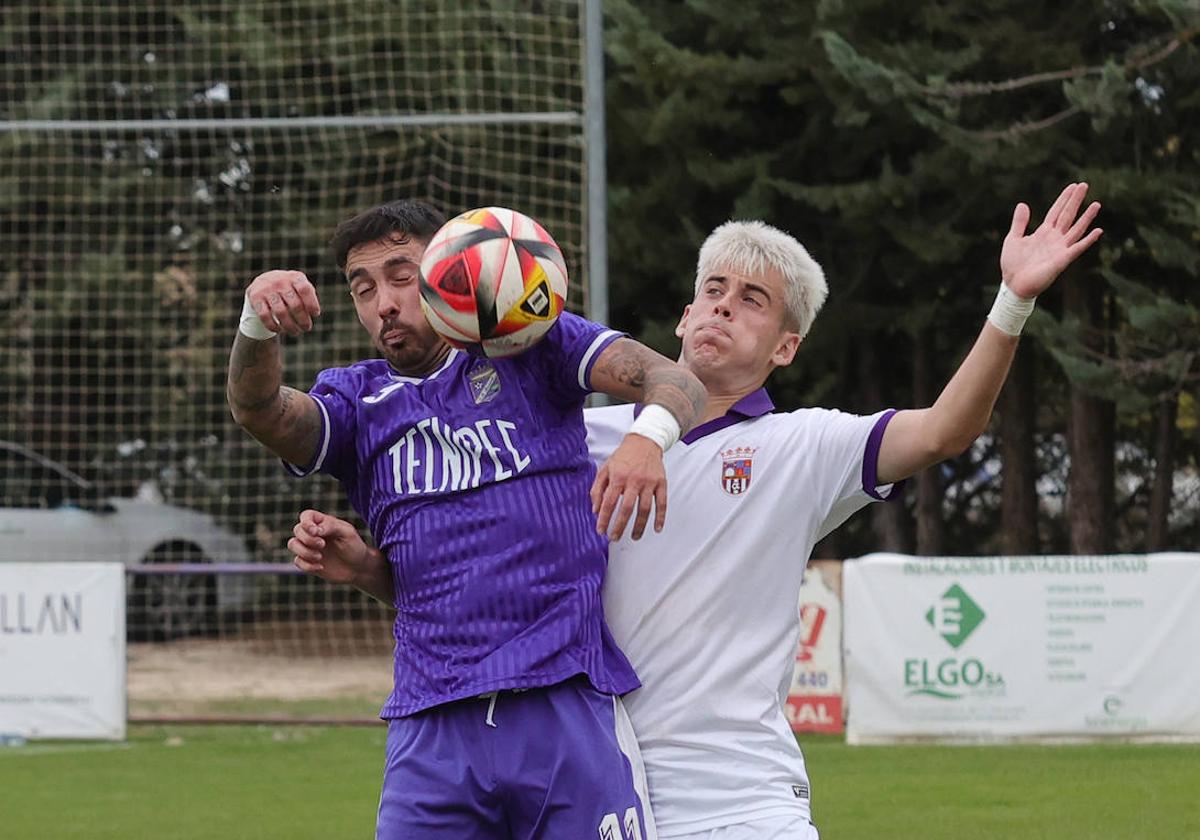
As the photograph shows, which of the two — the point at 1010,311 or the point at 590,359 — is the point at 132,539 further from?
the point at 1010,311

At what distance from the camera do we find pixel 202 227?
18219mm

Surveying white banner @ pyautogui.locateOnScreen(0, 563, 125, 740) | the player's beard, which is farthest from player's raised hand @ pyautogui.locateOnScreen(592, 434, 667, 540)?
white banner @ pyautogui.locateOnScreen(0, 563, 125, 740)

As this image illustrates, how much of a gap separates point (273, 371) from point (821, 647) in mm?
8289

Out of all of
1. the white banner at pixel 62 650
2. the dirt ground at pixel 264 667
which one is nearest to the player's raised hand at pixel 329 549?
the white banner at pixel 62 650

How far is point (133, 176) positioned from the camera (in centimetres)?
1786

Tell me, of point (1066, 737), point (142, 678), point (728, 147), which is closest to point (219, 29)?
point (728, 147)

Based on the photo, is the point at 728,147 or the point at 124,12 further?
the point at 124,12

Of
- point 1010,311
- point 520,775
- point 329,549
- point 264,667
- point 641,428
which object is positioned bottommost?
point 264,667

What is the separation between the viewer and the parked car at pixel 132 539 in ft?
53.7

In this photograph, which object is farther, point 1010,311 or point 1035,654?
point 1035,654

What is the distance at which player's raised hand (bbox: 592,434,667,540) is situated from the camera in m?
3.08

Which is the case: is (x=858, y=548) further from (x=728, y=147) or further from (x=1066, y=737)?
(x=1066, y=737)

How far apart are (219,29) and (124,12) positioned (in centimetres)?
182

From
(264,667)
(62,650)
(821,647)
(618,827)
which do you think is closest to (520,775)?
(618,827)
